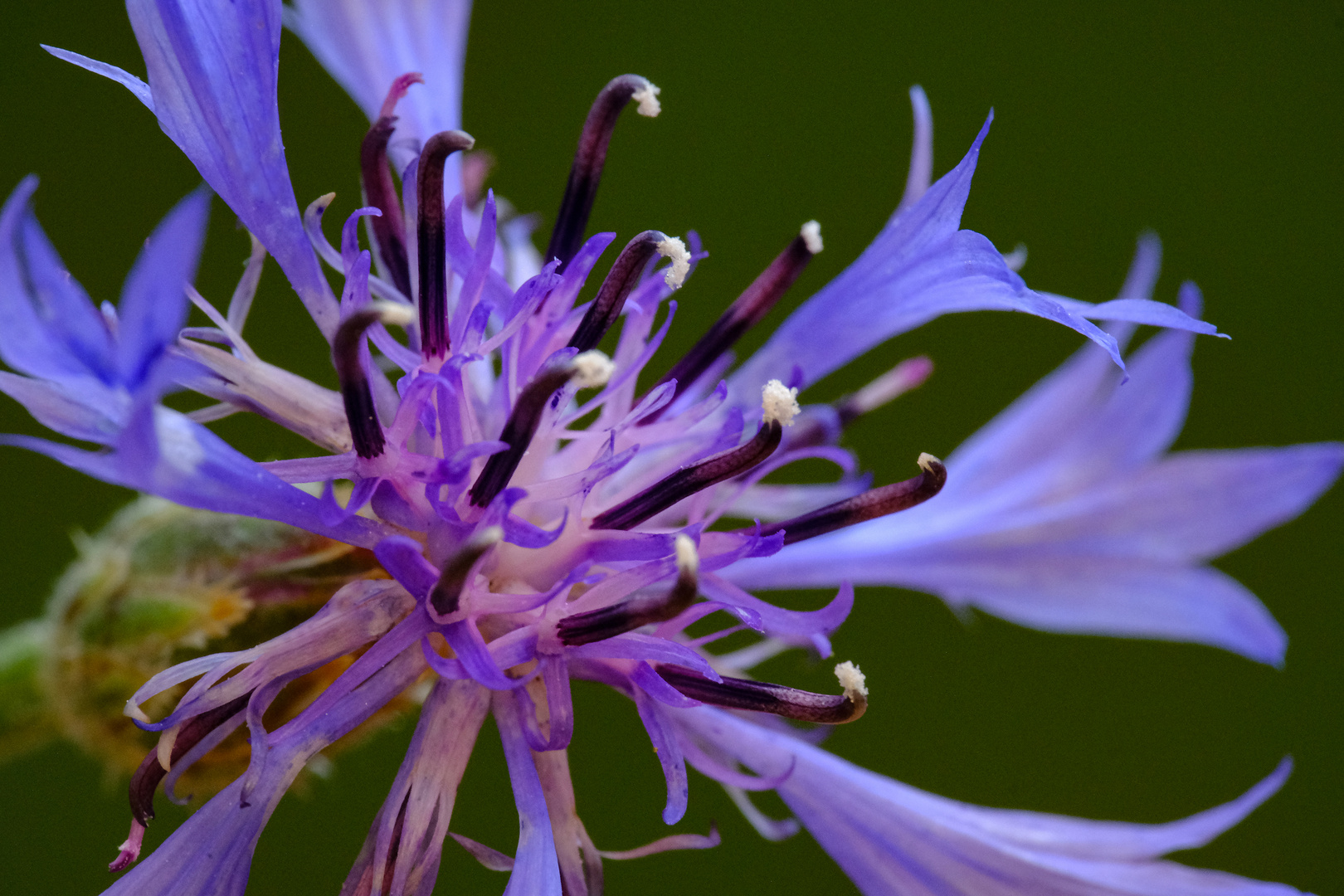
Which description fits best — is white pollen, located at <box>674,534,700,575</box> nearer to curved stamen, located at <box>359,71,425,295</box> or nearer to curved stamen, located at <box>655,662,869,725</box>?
curved stamen, located at <box>655,662,869,725</box>

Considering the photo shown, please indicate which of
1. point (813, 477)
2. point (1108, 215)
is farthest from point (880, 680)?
point (1108, 215)

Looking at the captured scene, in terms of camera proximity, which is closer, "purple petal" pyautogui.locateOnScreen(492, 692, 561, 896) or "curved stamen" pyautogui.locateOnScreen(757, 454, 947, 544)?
"purple petal" pyautogui.locateOnScreen(492, 692, 561, 896)

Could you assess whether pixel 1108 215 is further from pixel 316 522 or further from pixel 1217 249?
pixel 316 522

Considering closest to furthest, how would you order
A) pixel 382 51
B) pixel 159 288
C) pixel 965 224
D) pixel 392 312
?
pixel 159 288 → pixel 392 312 → pixel 382 51 → pixel 965 224

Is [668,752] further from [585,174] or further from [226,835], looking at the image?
[585,174]

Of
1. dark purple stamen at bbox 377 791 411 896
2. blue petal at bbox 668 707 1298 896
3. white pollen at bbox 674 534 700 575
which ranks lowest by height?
blue petal at bbox 668 707 1298 896

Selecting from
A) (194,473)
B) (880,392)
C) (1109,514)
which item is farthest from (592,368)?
(1109,514)

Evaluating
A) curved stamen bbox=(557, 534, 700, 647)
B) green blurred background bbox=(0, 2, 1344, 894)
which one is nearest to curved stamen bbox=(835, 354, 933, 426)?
curved stamen bbox=(557, 534, 700, 647)
